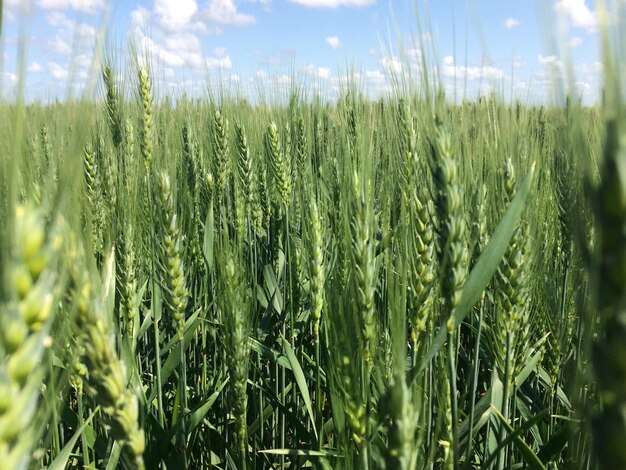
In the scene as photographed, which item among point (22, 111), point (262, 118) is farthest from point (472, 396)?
point (262, 118)

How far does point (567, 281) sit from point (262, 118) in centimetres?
277

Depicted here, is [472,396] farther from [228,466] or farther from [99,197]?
[99,197]

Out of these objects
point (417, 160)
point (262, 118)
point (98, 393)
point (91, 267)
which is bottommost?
point (98, 393)

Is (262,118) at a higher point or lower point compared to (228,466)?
higher

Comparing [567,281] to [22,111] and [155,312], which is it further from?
[22,111]

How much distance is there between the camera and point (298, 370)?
1855mm


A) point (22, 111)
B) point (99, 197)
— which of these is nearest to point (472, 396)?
point (22, 111)

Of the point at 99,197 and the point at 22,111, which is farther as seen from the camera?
the point at 99,197

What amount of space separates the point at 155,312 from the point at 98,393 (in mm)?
1082

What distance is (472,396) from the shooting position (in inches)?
63.3

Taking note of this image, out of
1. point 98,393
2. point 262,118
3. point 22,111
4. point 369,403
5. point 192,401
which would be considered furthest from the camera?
point 262,118

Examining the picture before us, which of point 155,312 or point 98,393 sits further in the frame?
point 155,312

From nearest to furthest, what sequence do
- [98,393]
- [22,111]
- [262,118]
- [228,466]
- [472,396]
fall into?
1. [22,111]
2. [98,393]
3. [472,396]
4. [228,466]
5. [262,118]

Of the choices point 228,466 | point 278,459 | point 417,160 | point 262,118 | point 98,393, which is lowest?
point 278,459
